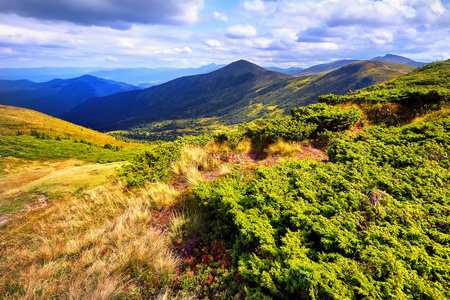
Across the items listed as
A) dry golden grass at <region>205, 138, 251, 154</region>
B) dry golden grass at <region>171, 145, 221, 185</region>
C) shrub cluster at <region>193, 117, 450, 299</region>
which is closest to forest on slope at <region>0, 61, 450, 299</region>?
shrub cluster at <region>193, 117, 450, 299</region>

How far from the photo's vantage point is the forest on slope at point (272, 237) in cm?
246

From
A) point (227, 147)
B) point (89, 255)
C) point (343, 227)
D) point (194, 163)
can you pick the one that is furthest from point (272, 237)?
point (227, 147)

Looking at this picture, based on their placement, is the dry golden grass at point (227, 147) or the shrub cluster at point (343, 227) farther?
the dry golden grass at point (227, 147)

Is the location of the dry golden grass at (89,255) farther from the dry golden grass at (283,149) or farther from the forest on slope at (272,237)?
the dry golden grass at (283,149)

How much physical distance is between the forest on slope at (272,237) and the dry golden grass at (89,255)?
0.08ft

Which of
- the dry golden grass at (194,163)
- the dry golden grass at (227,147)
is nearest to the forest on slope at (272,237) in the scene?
the dry golden grass at (194,163)

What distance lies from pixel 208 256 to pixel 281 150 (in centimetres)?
564


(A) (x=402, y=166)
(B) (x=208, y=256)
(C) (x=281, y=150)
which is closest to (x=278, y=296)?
(B) (x=208, y=256)

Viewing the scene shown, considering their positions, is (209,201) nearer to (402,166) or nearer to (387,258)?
(387,258)

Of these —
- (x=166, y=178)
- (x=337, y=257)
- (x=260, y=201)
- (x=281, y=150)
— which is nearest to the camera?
(x=337, y=257)

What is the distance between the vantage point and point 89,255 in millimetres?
3727

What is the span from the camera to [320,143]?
29.0 feet

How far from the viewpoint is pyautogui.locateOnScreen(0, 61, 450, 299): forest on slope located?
2461mm

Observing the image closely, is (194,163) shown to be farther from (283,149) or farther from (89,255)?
(89,255)
